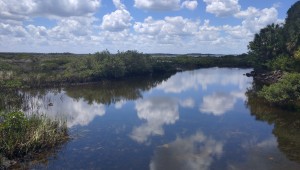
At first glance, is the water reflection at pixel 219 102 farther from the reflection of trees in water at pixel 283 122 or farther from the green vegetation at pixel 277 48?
the green vegetation at pixel 277 48

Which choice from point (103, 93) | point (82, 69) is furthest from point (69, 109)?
point (82, 69)

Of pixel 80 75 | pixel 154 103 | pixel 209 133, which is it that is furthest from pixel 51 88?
pixel 209 133

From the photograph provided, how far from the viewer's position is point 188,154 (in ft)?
70.8

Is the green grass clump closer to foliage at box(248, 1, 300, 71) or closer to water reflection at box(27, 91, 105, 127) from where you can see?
water reflection at box(27, 91, 105, 127)

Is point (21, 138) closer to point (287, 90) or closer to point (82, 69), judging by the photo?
point (287, 90)

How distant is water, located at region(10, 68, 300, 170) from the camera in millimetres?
20344

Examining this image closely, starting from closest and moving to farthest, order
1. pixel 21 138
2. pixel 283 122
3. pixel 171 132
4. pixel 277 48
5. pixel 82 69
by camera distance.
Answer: pixel 21 138
pixel 171 132
pixel 283 122
pixel 82 69
pixel 277 48

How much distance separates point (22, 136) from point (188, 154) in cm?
1033

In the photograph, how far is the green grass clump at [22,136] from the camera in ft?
62.3

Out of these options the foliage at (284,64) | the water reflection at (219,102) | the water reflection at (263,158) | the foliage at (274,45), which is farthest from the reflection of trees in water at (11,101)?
the foliage at (274,45)

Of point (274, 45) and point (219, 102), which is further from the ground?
point (274, 45)

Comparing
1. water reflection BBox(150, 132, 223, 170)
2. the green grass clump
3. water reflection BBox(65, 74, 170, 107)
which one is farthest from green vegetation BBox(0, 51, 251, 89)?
water reflection BBox(150, 132, 223, 170)

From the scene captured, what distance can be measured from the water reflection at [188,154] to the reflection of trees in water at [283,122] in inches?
181

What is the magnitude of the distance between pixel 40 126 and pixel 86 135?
5850mm
